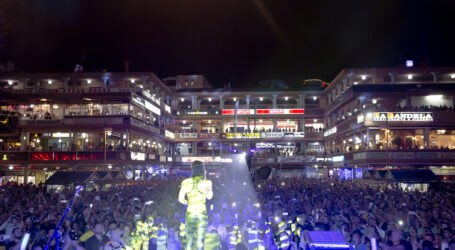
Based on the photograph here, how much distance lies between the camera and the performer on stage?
9172mm

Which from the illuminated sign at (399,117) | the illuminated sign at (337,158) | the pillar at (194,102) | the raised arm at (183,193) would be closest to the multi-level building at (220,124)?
the illuminated sign at (399,117)

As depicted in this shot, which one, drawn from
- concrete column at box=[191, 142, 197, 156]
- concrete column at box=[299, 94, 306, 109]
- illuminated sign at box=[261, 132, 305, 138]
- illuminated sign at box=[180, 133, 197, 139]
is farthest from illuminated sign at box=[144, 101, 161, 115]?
concrete column at box=[299, 94, 306, 109]

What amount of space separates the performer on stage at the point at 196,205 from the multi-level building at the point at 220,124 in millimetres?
27098

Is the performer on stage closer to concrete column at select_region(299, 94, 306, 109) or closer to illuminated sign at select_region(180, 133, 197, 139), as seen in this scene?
illuminated sign at select_region(180, 133, 197, 139)

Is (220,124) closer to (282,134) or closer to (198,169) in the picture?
(282,134)

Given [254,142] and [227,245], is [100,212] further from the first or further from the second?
[254,142]

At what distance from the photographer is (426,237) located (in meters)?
9.52

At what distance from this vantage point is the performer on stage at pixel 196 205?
917 cm

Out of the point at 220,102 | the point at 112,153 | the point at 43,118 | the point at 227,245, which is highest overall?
the point at 220,102

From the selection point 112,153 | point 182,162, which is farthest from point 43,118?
point 182,162

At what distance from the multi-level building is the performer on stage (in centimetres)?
2710

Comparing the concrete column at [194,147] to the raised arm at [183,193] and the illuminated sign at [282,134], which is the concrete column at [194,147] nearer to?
the illuminated sign at [282,134]

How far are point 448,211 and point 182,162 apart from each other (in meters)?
48.6

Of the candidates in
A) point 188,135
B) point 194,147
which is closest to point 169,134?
point 188,135
